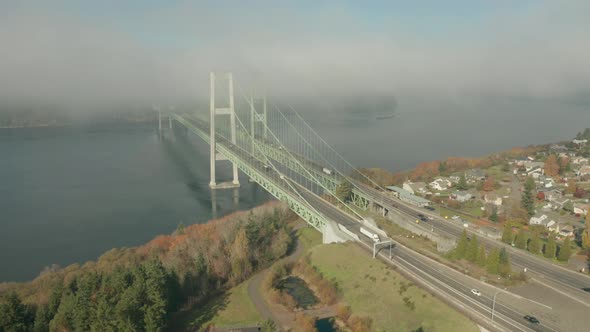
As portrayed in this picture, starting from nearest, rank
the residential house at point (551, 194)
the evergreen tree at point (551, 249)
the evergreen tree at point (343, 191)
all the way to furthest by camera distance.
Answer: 1. the evergreen tree at point (551, 249)
2. the evergreen tree at point (343, 191)
3. the residential house at point (551, 194)

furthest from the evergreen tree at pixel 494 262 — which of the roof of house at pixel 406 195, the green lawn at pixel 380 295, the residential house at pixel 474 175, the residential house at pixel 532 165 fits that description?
the residential house at pixel 532 165

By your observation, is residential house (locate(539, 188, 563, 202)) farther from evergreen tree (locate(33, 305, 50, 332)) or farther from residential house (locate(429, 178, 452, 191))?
evergreen tree (locate(33, 305, 50, 332))

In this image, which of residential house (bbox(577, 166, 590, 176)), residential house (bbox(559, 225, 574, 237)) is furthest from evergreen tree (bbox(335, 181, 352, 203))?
residential house (bbox(577, 166, 590, 176))

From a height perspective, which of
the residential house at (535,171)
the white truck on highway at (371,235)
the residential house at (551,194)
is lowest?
the white truck on highway at (371,235)

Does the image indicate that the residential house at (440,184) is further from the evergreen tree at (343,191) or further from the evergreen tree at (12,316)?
the evergreen tree at (12,316)

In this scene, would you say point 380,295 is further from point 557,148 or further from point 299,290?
point 557,148

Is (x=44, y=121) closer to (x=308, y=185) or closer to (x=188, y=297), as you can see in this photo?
(x=308, y=185)
